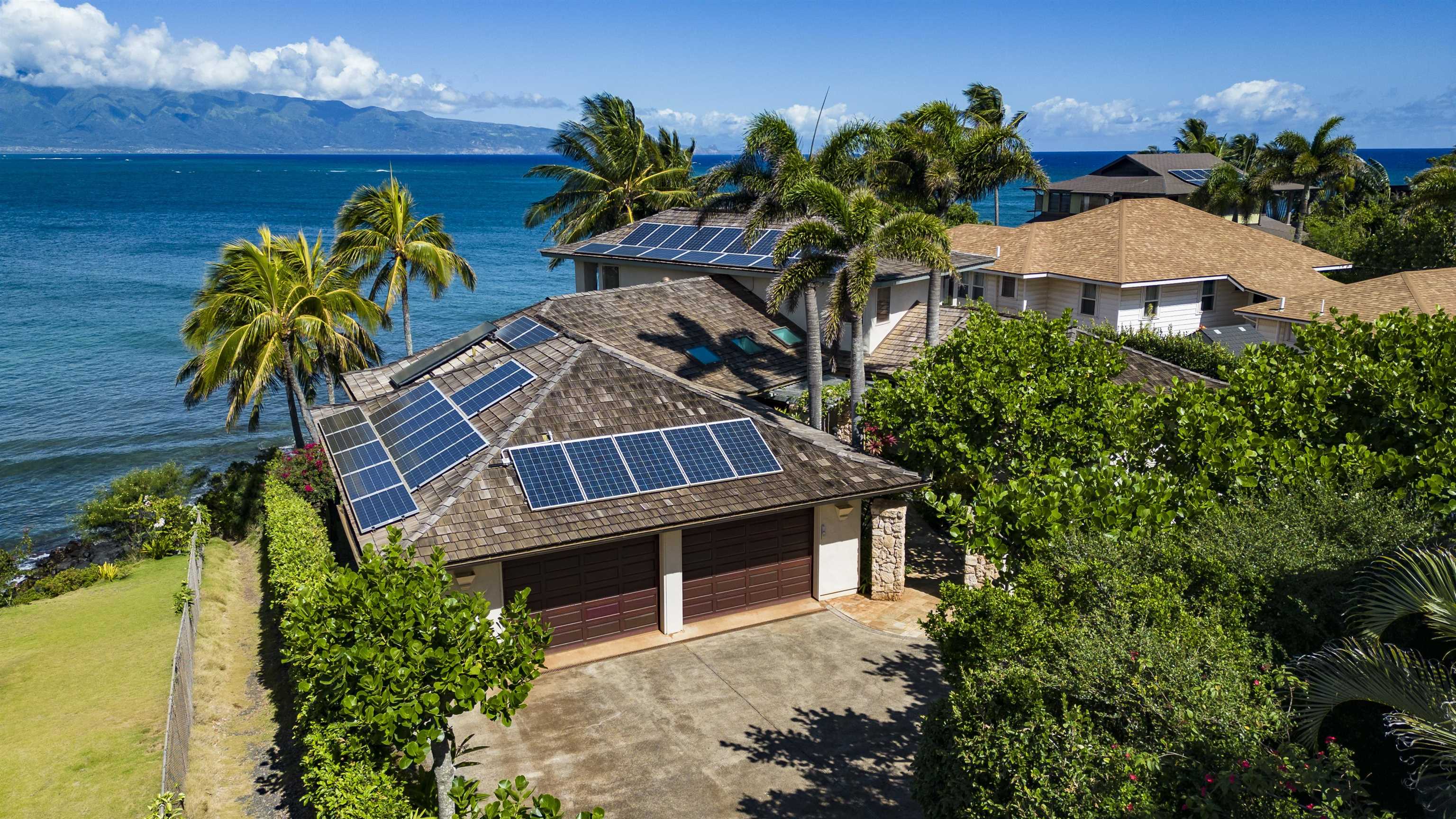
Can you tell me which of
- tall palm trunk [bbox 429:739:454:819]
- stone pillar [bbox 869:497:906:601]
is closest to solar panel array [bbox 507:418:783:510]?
stone pillar [bbox 869:497:906:601]

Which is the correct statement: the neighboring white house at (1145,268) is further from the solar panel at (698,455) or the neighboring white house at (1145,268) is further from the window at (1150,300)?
the solar panel at (698,455)

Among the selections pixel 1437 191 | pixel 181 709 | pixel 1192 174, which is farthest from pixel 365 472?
pixel 1192 174

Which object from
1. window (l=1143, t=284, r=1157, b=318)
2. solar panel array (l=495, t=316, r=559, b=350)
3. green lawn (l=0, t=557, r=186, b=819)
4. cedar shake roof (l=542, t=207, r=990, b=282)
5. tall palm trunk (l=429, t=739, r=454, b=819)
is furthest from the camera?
window (l=1143, t=284, r=1157, b=318)

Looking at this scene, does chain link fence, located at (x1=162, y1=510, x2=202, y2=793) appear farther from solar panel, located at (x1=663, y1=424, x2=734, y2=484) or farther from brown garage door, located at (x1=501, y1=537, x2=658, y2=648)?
solar panel, located at (x1=663, y1=424, x2=734, y2=484)

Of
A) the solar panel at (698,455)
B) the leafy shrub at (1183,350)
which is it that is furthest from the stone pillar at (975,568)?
the leafy shrub at (1183,350)

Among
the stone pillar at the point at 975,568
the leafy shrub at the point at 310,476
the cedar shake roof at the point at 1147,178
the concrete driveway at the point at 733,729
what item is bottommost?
the concrete driveway at the point at 733,729

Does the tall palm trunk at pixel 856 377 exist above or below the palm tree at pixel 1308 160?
below
